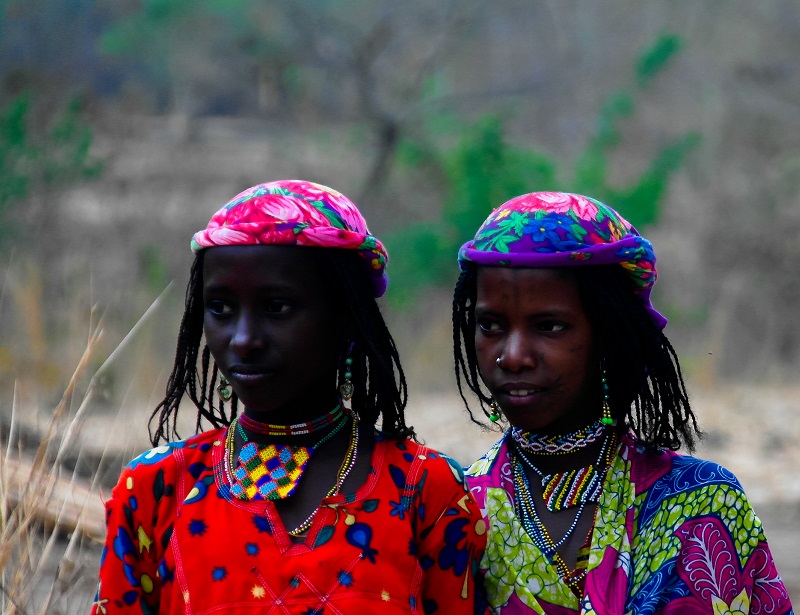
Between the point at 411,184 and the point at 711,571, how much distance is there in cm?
849

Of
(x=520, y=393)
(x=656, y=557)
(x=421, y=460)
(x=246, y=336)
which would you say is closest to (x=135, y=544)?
(x=246, y=336)

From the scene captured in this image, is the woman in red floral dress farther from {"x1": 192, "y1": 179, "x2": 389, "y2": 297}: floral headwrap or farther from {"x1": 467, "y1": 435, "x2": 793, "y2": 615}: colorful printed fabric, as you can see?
{"x1": 467, "y1": 435, "x2": 793, "y2": 615}: colorful printed fabric

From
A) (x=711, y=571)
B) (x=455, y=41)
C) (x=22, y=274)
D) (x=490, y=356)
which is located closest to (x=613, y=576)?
(x=711, y=571)

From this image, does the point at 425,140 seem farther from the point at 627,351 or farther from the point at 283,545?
the point at 283,545

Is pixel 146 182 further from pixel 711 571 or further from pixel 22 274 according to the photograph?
pixel 711 571

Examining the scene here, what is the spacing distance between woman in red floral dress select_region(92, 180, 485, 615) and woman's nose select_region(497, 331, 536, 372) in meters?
0.22

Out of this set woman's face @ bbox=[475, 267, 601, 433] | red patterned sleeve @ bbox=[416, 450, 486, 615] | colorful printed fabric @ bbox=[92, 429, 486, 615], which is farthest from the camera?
woman's face @ bbox=[475, 267, 601, 433]

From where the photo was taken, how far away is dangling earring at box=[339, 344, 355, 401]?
Answer: 220 cm

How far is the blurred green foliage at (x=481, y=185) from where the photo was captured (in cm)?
944

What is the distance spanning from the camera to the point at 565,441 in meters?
2.37

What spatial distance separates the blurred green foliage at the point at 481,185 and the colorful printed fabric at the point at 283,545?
694 cm

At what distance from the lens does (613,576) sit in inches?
87.2

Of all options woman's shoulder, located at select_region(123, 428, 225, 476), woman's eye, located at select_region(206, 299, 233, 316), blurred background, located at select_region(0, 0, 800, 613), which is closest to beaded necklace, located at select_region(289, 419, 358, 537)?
woman's shoulder, located at select_region(123, 428, 225, 476)

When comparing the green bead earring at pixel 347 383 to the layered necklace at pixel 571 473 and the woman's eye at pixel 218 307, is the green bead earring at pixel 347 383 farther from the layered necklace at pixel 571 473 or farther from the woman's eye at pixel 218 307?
the layered necklace at pixel 571 473
